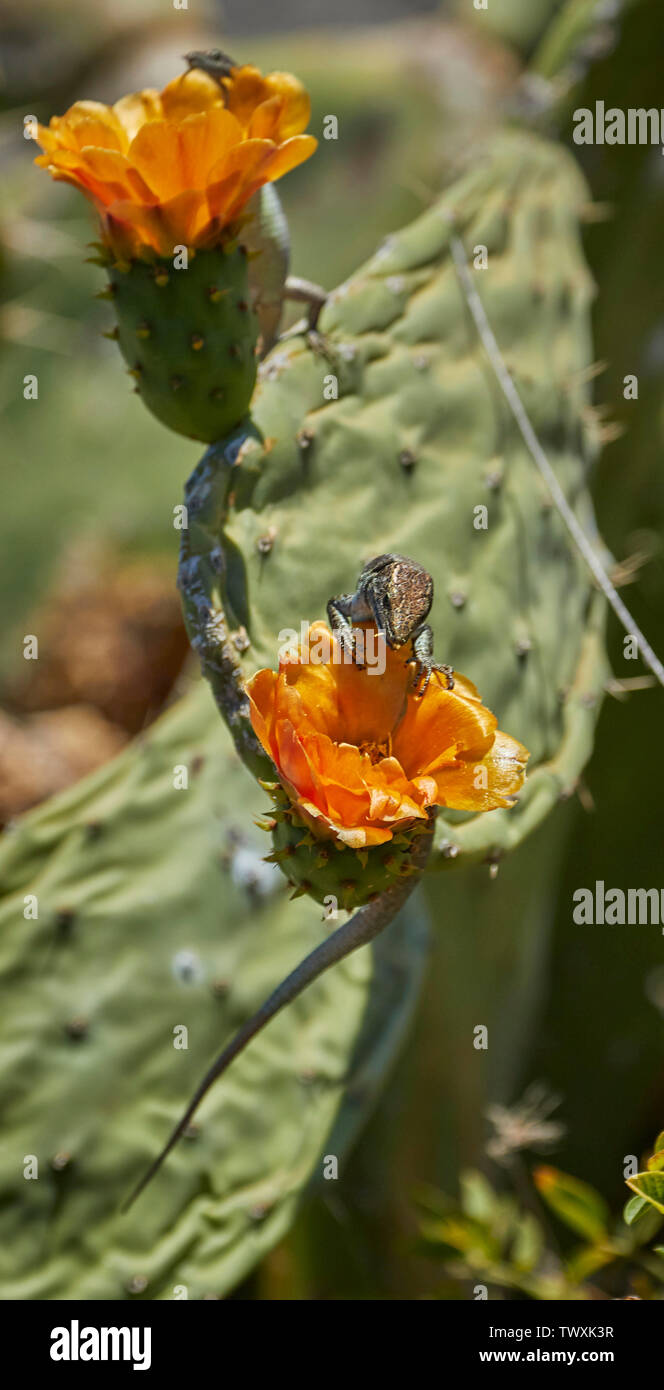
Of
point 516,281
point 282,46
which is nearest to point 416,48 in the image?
point 282,46

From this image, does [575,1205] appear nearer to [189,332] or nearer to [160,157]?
[189,332]

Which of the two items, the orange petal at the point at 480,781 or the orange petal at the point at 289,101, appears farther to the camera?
the orange petal at the point at 289,101

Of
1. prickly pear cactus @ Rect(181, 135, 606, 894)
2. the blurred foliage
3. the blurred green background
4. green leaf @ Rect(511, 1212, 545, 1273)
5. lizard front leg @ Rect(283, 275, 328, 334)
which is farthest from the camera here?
the blurred green background

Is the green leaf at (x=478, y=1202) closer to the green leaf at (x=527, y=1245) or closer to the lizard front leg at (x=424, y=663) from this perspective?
the green leaf at (x=527, y=1245)

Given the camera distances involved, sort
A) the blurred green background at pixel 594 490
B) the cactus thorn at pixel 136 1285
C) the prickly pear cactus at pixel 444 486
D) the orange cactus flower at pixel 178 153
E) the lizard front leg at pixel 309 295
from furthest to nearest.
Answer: the blurred green background at pixel 594 490 < the cactus thorn at pixel 136 1285 < the lizard front leg at pixel 309 295 < the prickly pear cactus at pixel 444 486 < the orange cactus flower at pixel 178 153

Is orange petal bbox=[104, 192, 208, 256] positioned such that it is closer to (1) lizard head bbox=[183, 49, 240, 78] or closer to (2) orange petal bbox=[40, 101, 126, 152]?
(2) orange petal bbox=[40, 101, 126, 152]

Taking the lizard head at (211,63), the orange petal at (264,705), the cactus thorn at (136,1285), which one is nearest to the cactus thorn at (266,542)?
the orange petal at (264,705)

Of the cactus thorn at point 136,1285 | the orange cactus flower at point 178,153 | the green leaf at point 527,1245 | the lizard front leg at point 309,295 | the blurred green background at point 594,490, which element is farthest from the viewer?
the blurred green background at point 594,490

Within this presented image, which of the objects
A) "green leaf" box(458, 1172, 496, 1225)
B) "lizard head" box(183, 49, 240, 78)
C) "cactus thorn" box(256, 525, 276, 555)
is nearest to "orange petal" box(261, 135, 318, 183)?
"lizard head" box(183, 49, 240, 78)
